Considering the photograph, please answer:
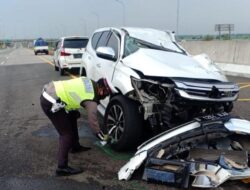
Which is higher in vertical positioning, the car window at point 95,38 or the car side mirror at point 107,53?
the car side mirror at point 107,53

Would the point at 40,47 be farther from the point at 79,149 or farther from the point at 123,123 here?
the point at 123,123

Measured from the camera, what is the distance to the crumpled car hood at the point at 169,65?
233 inches

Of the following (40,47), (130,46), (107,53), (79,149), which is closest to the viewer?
(79,149)

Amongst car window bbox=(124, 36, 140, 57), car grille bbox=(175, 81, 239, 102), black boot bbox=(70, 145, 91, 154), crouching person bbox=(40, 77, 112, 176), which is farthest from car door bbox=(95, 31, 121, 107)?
car grille bbox=(175, 81, 239, 102)

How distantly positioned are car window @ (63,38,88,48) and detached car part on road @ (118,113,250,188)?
1488 cm

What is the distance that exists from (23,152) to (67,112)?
1430mm

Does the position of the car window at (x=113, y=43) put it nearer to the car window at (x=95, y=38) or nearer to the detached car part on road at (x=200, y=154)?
the car window at (x=95, y=38)

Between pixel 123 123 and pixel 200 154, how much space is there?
4.10 ft

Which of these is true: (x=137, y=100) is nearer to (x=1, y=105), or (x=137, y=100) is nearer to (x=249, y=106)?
(x=249, y=106)

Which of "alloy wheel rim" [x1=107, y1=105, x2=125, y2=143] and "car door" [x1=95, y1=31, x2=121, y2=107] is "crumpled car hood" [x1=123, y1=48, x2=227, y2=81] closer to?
"car door" [x1=95, y1=31, x2=121, y2=107]

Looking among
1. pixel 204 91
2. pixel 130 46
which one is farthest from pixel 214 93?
pixel 130 46

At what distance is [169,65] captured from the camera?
6.20m

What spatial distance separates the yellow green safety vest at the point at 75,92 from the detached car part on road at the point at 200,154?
98 cm

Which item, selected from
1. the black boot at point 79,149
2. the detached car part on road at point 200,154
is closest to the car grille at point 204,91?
the detached car part on road at point 200,154
